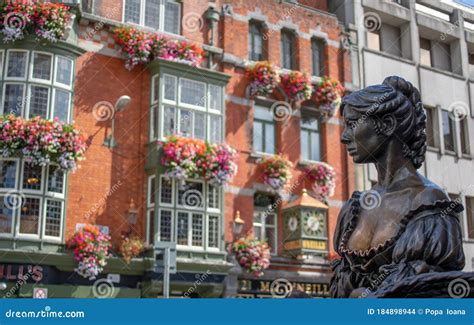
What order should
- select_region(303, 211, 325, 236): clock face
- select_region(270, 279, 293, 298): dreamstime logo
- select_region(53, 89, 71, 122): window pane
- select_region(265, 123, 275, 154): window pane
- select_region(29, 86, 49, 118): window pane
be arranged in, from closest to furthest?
select_region(29, 86, 49, 118): window pane, select_region(53, 89, 71, 122): window pane, select_region(270, 279, 293, 298): dreamstime logo, select_region(303, 211, 325, 236): clock face, select_region(265, 123, 275, 154): window pane

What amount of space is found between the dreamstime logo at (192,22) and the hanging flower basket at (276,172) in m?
4.91

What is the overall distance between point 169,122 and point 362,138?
54.0ft

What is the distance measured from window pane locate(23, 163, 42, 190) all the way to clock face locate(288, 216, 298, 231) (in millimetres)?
8077

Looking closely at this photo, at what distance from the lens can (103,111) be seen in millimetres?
18594

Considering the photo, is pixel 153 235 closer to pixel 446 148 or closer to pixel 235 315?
pixel 446 148

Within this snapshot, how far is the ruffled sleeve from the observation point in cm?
250

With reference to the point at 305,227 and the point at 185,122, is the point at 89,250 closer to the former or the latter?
the point at 185,122

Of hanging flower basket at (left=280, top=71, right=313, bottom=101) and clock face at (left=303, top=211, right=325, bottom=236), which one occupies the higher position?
hanging flower basket at (left=280, top=71, right=313, bottom=101)

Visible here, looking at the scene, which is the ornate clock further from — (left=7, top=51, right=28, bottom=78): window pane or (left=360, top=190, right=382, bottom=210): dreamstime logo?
(left=360, top=190, right=382, bottom=210): dreamstime logo

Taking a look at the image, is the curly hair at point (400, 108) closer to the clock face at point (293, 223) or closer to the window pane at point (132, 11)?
the clock face at point (293, 223)

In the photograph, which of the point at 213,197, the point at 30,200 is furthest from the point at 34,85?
the point at 213,197

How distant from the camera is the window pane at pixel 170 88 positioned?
19297 millimetres

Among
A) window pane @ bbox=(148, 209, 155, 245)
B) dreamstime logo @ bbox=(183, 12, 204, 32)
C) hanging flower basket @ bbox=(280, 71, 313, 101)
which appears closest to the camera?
window pane @ bbox=(148, 209, 155, 245)

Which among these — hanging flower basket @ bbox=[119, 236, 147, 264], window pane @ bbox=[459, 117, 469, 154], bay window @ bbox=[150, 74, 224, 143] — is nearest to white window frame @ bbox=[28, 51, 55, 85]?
bay window @ bbox=[150, 74, 224, 143]
